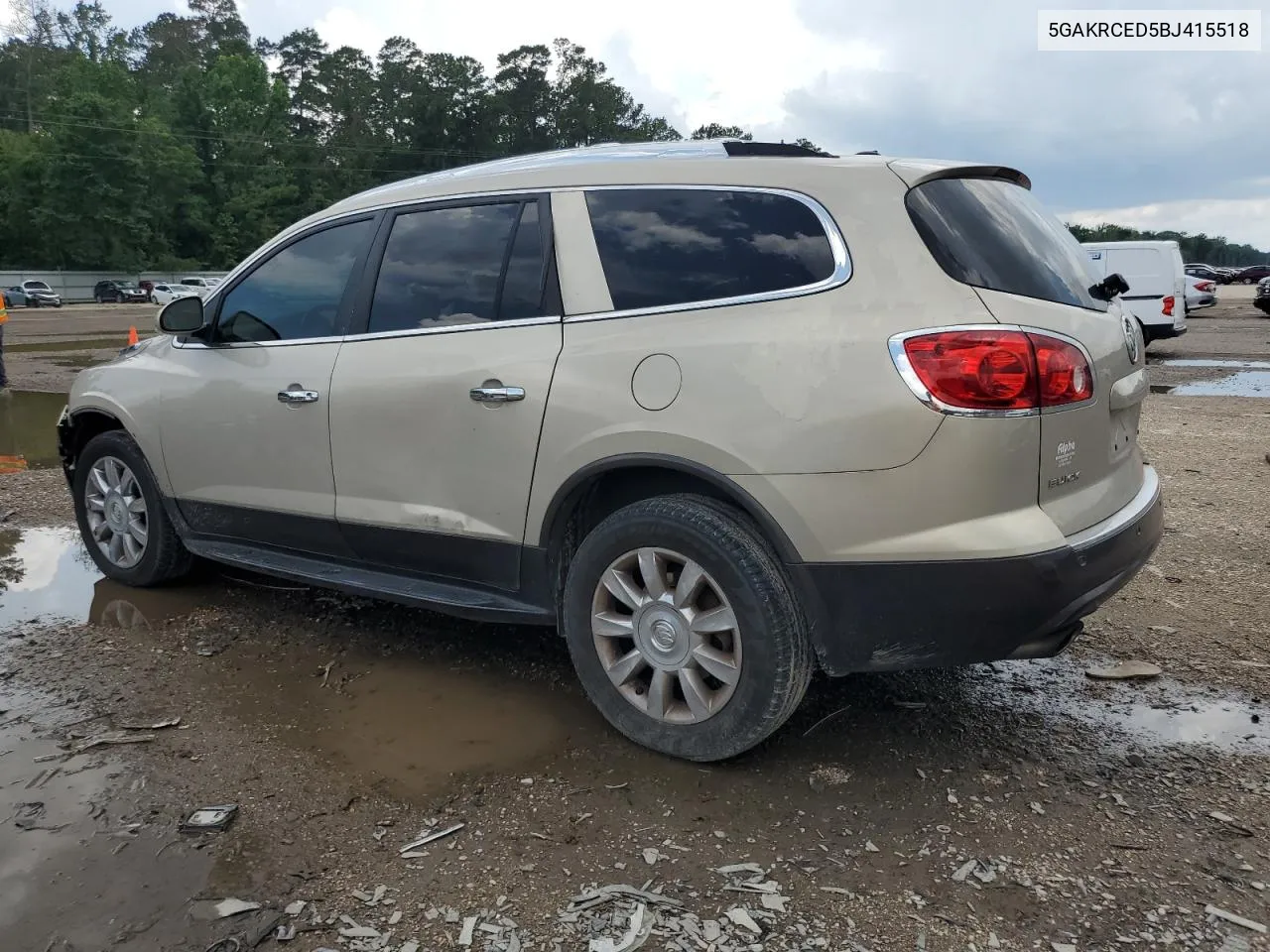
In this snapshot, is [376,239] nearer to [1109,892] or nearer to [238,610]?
[238,610]

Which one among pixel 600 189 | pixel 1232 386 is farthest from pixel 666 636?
pixel 1232 386

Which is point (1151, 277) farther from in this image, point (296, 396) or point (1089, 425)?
point (296, 396)

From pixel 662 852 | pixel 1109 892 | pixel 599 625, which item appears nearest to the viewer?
pixel 1109 892

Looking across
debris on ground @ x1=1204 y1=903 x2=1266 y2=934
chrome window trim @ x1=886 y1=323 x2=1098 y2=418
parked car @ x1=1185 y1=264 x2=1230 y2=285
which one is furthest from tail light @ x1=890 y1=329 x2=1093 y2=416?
parked car @ x1=1185 y1=264 x2=1230 y2=285

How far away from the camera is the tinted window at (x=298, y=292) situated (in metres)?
4.12

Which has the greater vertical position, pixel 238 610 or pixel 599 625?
pixel 599 625

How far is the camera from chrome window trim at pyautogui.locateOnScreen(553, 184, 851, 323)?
2920 mm

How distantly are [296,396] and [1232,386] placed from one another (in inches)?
527

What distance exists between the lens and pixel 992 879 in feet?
8.49

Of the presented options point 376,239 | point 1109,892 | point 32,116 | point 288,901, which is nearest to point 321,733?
point 288,901

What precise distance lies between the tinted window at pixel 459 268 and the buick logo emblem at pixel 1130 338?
1.95 meters

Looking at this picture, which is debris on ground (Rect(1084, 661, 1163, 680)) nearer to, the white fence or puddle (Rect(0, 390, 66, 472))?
puddle (Rect(0, 390, 66, 472))

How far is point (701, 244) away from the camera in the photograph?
3.20 m

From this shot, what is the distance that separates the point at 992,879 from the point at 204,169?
8948 centimetres
